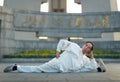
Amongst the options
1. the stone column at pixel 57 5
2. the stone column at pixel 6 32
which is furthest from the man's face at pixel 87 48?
the stone column at pixel 57 5

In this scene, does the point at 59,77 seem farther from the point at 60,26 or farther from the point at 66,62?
the point at 60,26

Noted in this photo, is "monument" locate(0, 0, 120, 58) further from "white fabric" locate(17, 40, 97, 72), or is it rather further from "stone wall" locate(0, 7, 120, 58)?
"white fabric" locate(17, 40, 97, 72)

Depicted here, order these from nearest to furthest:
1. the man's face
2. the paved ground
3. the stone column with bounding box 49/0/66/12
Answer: the paved ground → the man's face → the stone column with bounding box 49/0/66/12

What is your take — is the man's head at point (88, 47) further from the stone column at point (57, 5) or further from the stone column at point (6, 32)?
the stone column at point (57, 5)

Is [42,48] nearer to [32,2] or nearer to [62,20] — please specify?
[62,20]

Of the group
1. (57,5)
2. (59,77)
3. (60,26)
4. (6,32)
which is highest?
(57,5)

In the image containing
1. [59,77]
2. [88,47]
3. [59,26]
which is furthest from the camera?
[59,26]

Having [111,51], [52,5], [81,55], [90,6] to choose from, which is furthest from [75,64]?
[52,5]

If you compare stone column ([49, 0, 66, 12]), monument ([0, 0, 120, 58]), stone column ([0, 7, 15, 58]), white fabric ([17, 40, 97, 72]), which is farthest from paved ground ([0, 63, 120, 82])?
stone column ([49, 0, 66, 12])

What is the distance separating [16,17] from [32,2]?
8970 millimetres

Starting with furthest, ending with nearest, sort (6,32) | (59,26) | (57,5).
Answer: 1. (57,5)
2. (59,26)
3. (6,32)

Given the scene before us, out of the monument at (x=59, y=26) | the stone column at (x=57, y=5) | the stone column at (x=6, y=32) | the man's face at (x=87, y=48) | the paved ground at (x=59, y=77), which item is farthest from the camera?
the stone column at (x=57, y=5)

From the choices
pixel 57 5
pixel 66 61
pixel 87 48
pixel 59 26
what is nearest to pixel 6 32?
pixel 59 26

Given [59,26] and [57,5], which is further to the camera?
[57,5]
